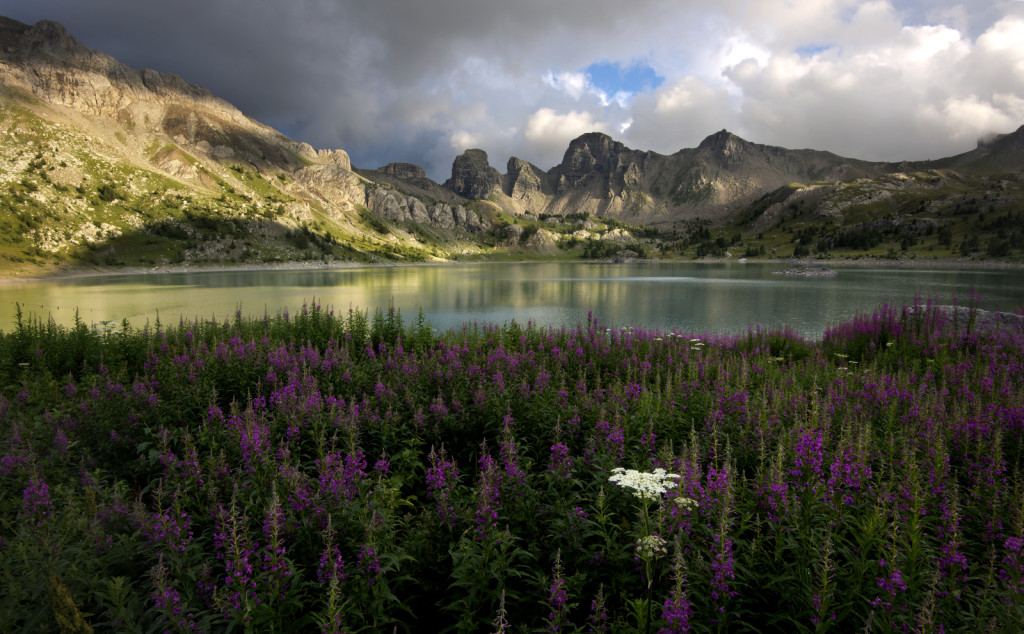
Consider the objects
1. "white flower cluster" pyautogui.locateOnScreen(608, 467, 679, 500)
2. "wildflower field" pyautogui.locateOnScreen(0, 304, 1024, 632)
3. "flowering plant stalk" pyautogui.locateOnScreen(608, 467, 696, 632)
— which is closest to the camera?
"flowering plant stalk" pyautogui.locateOnScreen(608, 467, 696, 632)

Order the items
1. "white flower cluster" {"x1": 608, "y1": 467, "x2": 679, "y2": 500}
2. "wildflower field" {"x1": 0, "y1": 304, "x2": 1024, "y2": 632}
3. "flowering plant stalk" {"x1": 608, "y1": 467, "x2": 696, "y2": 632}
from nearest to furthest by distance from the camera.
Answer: "flowering plant stalk" {"x1": 608, "y1": 467, "x2": 696, "y2": 632}, "wildflower field" {"x1": 0, "y1": 304, "x2": 1024, "y2": 632}, "white flower cluster" {"x1": 608, "y1": 467, "x2": 679, "y2": 500}

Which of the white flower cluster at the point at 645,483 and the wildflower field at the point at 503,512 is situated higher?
the white flower cluster at the point at 645,483

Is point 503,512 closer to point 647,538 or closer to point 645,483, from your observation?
point 645,483

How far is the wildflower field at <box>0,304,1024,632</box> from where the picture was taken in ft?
11.6

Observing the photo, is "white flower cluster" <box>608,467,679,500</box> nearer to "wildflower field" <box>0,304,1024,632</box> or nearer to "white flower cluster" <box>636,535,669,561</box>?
"wildflower field" <box>0,304,1024,632</box>

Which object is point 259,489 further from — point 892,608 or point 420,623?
point 892,608

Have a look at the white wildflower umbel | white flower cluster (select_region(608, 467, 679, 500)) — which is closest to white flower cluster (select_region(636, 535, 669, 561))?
the white wildflower umbel

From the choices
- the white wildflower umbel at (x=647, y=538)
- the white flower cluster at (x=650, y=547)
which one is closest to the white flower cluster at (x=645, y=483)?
the white wildflower umbel at (x=647, y=538)

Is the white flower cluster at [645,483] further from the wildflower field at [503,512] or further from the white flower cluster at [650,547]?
the white flower cluster at [650,547]

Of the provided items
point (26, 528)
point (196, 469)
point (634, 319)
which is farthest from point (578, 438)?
point (634, 319)

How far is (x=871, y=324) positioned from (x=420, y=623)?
2155 cm

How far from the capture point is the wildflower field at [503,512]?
353cm

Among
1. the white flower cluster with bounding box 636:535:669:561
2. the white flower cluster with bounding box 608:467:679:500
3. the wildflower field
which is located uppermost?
the white flower cluster with bounding box 608:467:679:500

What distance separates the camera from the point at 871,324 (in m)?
18.3
